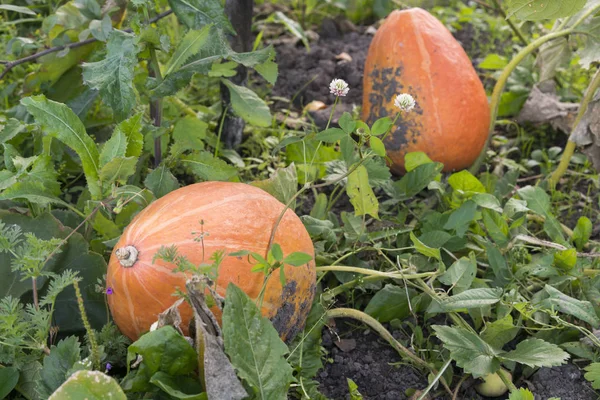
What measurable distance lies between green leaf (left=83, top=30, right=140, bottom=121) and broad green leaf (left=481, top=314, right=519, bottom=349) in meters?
1.21

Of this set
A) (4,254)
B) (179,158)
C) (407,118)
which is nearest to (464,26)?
(407,118)

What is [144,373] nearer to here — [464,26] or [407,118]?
[407,118]

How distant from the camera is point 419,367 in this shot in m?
2.12

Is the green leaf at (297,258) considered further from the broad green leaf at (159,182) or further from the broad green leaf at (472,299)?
the broad green leaf at (159,182)

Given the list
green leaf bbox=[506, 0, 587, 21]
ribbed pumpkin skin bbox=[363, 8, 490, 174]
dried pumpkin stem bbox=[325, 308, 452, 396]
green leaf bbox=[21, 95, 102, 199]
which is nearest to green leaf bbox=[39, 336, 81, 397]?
green leaf bbox=[21, 95, 102, 199]

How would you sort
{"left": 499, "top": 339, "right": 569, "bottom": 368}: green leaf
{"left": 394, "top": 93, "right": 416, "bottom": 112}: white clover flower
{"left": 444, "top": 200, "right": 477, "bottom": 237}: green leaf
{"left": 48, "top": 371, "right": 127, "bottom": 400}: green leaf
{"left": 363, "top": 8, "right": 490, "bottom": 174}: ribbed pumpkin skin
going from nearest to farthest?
{"left": 48, "top": 371, "right": 127, "bottom": 400}: green leaf < {"left": 499, "top": 339, "right": 569, "bottom": 368}: green leaf < {"left": 394, "top": 93, "right": 416, "bottom": 112}: white clover flower < {"left": 444, "top": 200, "right": 477, "bottom": 237}: green leaf < {"left": 363, "top": 8, "right": 490, "bottom": 174}: ribbed pumpkin skin

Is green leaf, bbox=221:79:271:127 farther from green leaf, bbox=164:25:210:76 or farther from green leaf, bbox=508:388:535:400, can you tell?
A: green leaf, bbox=508:388:535:400

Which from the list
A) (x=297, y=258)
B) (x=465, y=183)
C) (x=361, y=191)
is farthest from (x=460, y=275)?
(x=297, y=258)

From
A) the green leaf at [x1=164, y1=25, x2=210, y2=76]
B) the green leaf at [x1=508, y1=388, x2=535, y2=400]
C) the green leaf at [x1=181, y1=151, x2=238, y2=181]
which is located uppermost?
the green leaf at [x1=164, y1=25, x2=210, y2=76]

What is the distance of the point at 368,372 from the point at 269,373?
1.78ft

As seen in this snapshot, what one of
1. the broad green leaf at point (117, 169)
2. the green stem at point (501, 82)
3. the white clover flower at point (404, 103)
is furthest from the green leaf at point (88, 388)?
the green stem at point (501, 82)

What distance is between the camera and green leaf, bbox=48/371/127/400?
1513 mm

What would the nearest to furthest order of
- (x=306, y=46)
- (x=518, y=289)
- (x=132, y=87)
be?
1. (x=132, y=87)
2. (x=518, y=289)
3. (x=306, y=46)

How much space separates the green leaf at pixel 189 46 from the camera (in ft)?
7.08
